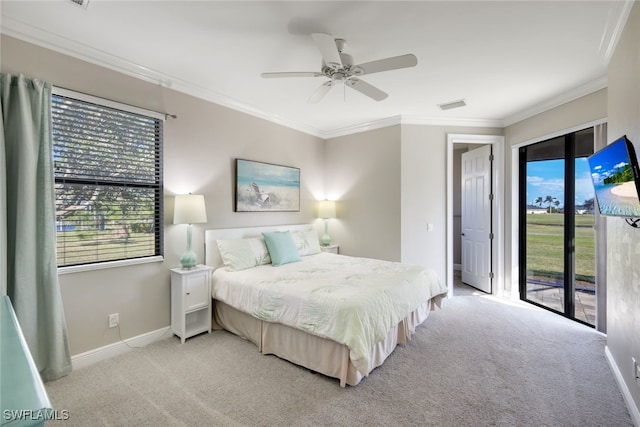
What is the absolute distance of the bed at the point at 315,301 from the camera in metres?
2.19

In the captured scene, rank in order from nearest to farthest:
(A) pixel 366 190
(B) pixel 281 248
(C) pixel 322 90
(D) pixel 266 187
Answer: (C) pixel 322 90, (B) pixel 281 248, (D) pixel 266 187, (A) pixel 366 190

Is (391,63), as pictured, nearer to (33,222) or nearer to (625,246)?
(625,246)

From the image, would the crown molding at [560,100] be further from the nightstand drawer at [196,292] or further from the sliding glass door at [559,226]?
the nightstand drawer at [196,292]

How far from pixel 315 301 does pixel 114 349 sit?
2.00 meters

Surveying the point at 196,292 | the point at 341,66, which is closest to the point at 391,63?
the point at 341,66

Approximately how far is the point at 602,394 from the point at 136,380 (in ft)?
11.7

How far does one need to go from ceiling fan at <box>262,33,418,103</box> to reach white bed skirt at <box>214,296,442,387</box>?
2.16 m

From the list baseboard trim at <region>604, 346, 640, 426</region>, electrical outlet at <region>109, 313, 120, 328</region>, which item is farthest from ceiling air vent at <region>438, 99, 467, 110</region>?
electrical outlet at <region>109, 313, 120, 328</region>

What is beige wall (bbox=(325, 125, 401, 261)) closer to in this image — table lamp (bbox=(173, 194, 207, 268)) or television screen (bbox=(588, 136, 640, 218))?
television screen (bbox=(588, 136, 640, 218))

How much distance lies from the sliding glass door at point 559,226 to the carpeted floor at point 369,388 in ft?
2.36

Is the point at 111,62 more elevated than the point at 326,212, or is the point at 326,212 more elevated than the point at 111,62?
the point at 111,62

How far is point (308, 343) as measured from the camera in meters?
2.41

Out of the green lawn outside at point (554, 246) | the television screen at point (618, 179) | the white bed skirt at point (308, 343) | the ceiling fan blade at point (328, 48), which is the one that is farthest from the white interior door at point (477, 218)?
the ceiling fan blade at point (328, 48)

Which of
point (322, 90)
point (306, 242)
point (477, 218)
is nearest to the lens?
point (322, 90)
